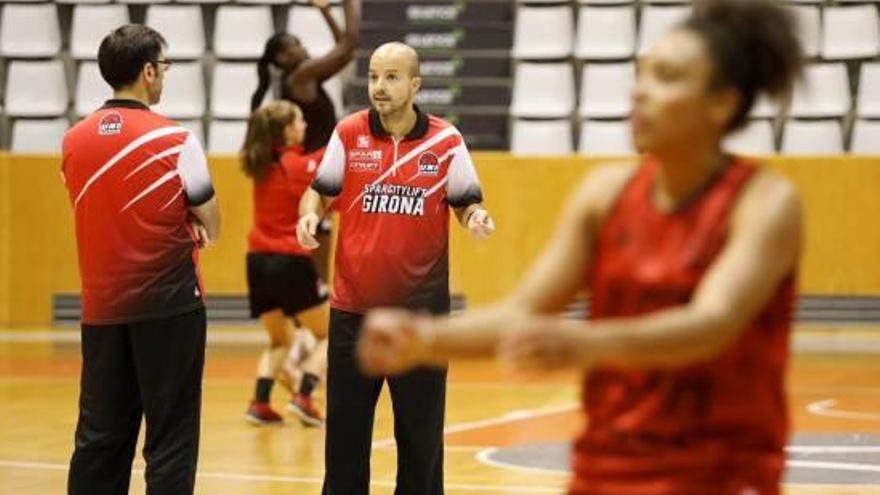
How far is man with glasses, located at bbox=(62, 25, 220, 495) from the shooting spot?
7.32m

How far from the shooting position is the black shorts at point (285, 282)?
11609 millimetres

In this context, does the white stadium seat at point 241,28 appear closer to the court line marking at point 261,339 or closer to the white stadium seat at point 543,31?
the white stadium seat at point 543,31

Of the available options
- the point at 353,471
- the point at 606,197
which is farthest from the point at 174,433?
the point at 606,197

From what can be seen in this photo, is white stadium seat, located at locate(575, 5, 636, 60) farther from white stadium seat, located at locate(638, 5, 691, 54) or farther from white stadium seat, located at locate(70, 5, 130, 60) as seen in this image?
white stadium seat, located at locate(70, 5, 130, 60)

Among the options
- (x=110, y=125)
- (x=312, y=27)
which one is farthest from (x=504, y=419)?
(x=312, y=27)

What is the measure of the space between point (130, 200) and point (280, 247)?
438 centimetres

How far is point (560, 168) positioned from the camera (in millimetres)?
16516

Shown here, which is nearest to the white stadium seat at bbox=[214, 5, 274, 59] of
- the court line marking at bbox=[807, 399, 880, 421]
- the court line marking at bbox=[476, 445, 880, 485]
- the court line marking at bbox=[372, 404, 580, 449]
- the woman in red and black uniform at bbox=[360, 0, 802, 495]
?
the court line marking at bbox=[372, 404, 580, 449]

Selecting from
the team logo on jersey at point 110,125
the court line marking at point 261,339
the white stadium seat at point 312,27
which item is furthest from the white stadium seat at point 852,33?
the team logo on jersey at point 110,125

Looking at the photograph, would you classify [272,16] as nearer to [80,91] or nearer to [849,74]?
[80,91]

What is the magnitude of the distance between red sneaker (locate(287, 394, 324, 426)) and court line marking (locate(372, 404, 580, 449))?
0.78m

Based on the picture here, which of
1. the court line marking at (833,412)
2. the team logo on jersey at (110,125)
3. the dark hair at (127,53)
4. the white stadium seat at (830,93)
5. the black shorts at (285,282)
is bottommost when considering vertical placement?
the court line marking at (833,412)

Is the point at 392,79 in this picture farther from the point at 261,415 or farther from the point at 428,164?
the point at 261,415

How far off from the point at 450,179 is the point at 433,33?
1082 centimetres
